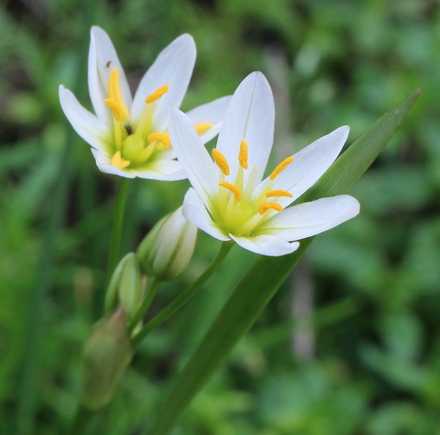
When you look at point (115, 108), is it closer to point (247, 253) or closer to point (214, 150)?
point (214, 150)

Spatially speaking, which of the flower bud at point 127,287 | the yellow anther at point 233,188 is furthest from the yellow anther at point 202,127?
the flower bud at point 127,287

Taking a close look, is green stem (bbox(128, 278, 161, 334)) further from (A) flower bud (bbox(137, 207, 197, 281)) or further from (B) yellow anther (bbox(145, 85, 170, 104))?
(B) yellow anther (bbox(145, 85, 170, 104))

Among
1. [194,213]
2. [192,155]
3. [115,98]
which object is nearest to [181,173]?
[192,155]

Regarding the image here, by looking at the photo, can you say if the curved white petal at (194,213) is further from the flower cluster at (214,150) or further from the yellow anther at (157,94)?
the yellow anther at (157,94)

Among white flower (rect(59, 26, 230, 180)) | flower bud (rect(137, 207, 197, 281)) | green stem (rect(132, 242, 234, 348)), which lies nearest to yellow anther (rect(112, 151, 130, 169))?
white flower (rect(59, 26, 230, 180))

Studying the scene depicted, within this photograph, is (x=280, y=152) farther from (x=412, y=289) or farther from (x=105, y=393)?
(x=105, y=393)

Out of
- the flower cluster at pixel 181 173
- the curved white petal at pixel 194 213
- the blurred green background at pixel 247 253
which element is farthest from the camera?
the blurred green background at pixel 247 253
